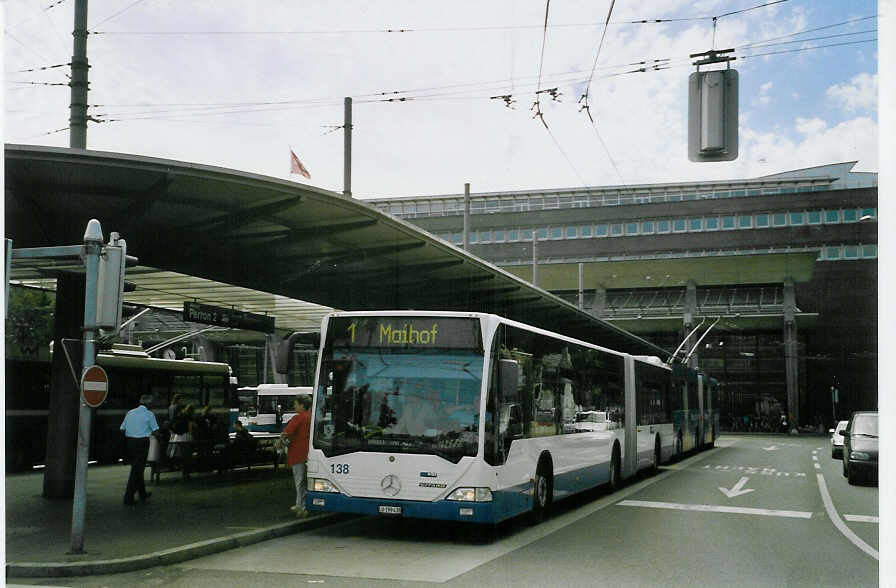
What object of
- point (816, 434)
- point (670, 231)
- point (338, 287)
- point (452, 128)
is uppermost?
point (670, 231)

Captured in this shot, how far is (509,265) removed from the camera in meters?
61.4

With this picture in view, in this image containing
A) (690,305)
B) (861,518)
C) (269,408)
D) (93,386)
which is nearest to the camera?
(93,386)

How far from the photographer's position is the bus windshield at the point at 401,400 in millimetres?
11195

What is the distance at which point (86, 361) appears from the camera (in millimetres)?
9828

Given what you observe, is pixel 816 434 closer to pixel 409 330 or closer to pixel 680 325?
pixel 680 325

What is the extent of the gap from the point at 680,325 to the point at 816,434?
11.7 metres

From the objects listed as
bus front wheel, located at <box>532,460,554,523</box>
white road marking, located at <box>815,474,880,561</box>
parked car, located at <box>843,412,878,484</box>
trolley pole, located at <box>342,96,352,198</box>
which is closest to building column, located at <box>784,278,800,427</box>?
parked car, located at <box>843,412,878,484</box>

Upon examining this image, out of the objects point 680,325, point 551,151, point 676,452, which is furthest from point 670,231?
point 551,151

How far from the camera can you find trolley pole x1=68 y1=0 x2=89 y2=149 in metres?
13.7

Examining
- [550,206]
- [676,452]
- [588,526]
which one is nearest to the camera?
[588,526]

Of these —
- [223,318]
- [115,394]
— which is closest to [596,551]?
[223,318]

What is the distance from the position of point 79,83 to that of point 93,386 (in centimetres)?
607

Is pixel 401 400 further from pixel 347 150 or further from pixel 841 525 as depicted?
pixel 347 150

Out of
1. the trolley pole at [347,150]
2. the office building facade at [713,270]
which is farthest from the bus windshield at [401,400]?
the office building facade at [713,270]
